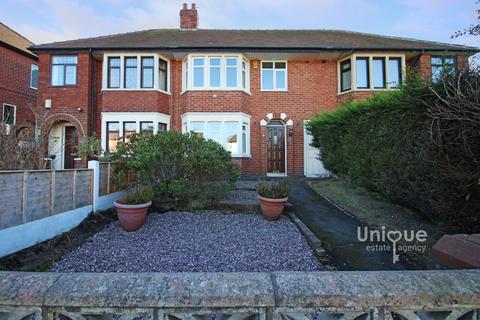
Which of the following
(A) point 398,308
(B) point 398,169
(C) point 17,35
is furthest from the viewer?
(C) point 17,35

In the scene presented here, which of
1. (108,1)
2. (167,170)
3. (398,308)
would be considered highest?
(108,1)

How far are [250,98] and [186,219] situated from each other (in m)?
8.13

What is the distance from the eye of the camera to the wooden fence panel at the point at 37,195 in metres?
4.31

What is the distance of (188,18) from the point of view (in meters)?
16.0

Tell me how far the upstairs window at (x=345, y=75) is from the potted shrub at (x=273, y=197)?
873 centimetres

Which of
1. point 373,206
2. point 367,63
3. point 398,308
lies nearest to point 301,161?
point 367,63

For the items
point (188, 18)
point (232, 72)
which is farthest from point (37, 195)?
point (188, 18)

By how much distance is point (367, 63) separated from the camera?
1232cm

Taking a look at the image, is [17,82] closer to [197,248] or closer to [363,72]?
[197,248]

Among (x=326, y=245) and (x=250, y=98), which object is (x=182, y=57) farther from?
(x=326, y=245)

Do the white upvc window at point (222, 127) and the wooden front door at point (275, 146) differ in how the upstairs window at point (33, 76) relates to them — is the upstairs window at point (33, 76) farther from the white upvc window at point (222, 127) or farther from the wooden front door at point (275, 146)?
the wooden front door at point (275, 146)

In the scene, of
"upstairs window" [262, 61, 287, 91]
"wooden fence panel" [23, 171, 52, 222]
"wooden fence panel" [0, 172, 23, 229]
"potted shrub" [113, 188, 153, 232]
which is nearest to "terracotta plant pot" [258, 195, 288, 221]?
"potted shrub" [113, 188, 153, 232]

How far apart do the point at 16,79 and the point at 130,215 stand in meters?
17.0
